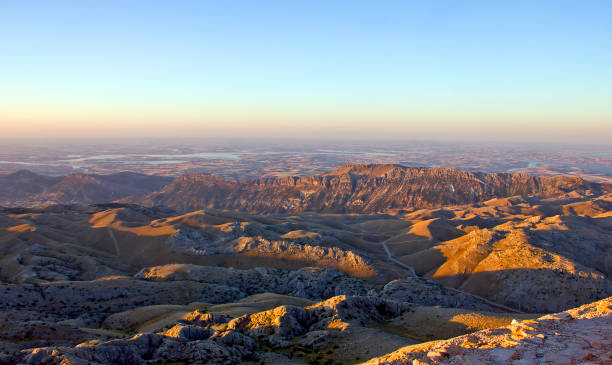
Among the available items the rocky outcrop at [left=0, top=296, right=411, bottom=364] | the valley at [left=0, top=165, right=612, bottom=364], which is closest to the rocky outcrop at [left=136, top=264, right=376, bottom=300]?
the valley at [left=0, top=165, right=612, bottom=364]

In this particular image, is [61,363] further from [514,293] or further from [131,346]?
[514,293]

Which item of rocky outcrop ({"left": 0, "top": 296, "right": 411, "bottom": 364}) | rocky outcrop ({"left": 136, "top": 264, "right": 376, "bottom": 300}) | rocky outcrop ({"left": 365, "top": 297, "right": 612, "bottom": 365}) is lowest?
rocky outcrop ({"left": 136, "top": 264, "right": 376, "bottom": 300})

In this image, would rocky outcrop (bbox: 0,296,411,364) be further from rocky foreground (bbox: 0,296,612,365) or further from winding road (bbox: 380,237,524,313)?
→ winding road (bbox: 380,237,524,313)

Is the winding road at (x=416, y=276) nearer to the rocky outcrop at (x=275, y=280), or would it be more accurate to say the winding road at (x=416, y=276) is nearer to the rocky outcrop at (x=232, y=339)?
the rocky outcrop at (x=275, y=280)

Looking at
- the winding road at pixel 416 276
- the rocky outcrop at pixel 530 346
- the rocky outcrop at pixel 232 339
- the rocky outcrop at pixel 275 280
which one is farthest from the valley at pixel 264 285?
the rocky outcrop at pixel 530 346

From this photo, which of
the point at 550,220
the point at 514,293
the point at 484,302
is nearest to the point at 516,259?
the point at 514,293

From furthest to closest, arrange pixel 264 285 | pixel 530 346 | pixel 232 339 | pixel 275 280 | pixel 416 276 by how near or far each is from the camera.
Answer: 1. pixel 416 276
2. pixel 275 280
3. pixel 264 285
4. pixel 232 339
5. pixel 530 346

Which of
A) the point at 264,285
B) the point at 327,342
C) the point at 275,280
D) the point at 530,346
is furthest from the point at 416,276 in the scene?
the point at 530,346

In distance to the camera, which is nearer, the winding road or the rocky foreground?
the rocky foreground

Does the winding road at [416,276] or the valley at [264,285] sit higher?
the valley at [264,285]

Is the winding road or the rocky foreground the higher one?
the rocky foreground

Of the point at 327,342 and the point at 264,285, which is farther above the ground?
the point at 327,342

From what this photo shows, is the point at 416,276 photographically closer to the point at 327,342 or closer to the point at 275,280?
the point at 275,280

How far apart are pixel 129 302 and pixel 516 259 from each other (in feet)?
304
